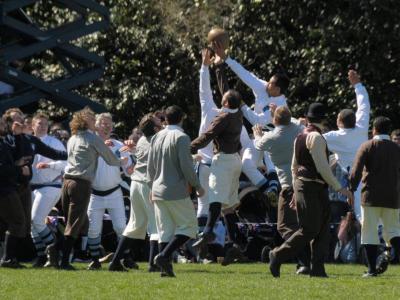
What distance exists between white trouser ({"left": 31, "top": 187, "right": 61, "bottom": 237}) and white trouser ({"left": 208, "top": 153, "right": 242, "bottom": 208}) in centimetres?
219

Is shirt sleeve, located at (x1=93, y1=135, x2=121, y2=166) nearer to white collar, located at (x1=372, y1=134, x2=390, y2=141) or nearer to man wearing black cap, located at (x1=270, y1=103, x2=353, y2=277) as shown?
man wearing black cap, located at (x1=270, y1=103, x2=353, y2=277)

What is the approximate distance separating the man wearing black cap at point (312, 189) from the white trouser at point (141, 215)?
2.07 m

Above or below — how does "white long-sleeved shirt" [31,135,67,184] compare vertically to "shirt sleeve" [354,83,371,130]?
below

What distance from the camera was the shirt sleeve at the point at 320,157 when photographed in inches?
610

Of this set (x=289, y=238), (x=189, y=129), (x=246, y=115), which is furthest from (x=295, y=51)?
(x=289, y=238)

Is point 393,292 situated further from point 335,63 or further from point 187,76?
point 187,76

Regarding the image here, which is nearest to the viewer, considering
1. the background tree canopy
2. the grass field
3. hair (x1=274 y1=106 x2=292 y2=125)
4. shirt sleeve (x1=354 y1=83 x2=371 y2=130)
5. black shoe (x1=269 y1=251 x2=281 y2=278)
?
the grass field

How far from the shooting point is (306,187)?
1562 centimetres

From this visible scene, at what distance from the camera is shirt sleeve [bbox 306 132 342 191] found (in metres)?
15.5

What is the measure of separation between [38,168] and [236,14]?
35.8ft

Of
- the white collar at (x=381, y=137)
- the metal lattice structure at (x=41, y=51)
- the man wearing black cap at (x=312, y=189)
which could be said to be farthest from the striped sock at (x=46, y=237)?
the metal lattice structure at (x=41, y=51)

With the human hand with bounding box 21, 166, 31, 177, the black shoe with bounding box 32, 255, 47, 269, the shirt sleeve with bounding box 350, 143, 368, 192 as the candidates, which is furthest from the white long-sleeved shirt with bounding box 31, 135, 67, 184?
the shirt sleeve with bounding box 350, 143, 368, 192

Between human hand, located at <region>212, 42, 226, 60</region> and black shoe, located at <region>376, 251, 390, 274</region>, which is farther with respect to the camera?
human hand, located at <region>212, 42, 226, 60</region>

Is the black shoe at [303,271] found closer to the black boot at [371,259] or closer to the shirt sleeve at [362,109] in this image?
the black boot at [371,259]
